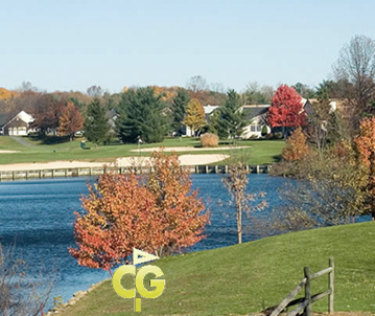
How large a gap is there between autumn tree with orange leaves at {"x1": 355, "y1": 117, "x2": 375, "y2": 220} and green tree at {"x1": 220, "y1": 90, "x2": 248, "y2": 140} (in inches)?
3468

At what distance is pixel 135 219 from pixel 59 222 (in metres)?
27.5

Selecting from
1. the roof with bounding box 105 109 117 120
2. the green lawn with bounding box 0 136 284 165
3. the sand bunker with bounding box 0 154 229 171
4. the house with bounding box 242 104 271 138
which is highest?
the roof with bounding box 105 109 117 120

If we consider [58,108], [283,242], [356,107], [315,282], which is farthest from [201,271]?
[58,108]

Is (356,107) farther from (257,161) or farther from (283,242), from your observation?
(283,242)

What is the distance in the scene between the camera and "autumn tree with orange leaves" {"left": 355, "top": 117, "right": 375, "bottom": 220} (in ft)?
152

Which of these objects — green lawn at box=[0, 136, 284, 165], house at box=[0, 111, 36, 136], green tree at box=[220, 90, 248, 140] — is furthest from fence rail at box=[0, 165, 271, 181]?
house at box=[0, 111, 36, 136]

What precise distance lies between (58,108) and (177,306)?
144 meters

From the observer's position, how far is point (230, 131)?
462 feet

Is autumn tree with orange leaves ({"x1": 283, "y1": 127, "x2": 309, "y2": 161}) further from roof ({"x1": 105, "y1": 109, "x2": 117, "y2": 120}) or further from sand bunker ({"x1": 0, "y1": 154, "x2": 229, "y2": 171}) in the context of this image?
roof ({"x1": 105, "y1": 109, "x2": 117, "y2": 120})

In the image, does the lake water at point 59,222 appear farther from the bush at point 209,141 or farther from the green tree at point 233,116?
the green tree at point 233,116

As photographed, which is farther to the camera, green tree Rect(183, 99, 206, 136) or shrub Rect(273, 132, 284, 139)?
green tree Rect(183, 99, 206, 136)

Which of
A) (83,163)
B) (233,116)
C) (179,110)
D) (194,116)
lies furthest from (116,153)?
(179,110)

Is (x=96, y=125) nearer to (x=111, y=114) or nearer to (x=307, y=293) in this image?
(x=111, y=114)

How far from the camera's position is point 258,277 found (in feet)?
91.0
